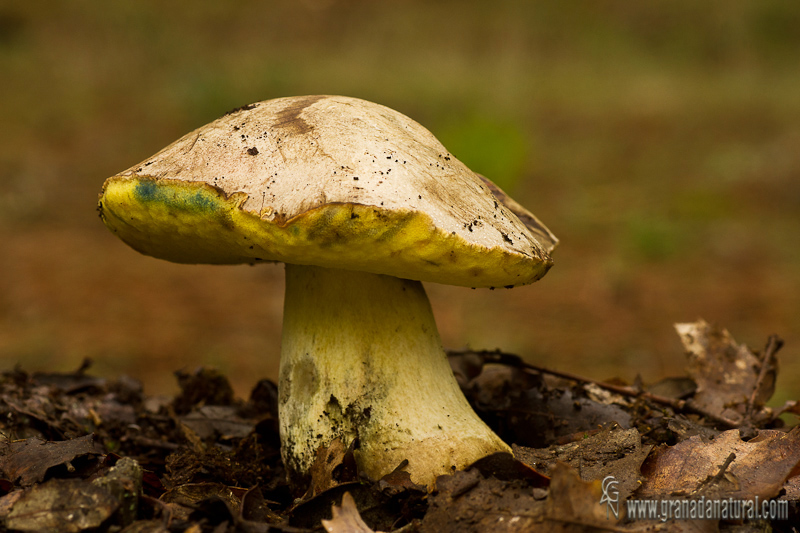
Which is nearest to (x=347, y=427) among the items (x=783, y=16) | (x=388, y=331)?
(x=388, y=331)

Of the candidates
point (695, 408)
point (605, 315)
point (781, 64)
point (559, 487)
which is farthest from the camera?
point (781, 64)

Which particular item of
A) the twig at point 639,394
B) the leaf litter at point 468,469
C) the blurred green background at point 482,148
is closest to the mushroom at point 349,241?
the leaf litter at point 468,469

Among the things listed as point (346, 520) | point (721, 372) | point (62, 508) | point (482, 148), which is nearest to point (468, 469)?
point (346, 520)

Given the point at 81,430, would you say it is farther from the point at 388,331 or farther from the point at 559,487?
the point at 559,487

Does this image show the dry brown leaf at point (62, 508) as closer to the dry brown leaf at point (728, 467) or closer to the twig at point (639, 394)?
the dry brown leaf at point (728, 467)

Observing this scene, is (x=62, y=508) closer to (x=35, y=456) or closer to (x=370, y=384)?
(x=35, y=456)

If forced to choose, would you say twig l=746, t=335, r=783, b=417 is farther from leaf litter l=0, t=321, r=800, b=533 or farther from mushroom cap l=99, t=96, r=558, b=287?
mushroom cap l=99, t=96, r=558, b=287

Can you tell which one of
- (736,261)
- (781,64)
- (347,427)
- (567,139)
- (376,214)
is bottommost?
(347,427)

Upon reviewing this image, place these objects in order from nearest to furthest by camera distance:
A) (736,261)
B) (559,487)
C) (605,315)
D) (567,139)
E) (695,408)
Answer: (559,487) → (695,408) → (605,315) → (736,261) → (567,139)
